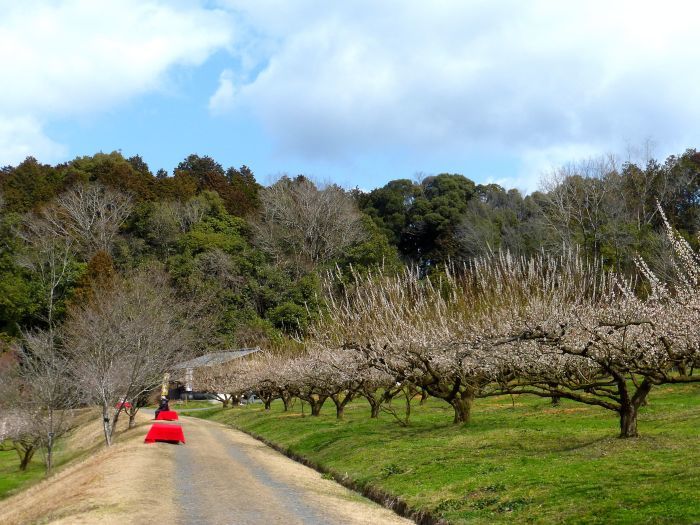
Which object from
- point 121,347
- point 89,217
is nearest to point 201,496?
point 121,347

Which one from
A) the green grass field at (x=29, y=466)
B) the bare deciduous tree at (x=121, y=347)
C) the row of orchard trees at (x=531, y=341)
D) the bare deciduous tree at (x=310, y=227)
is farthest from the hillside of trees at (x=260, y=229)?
the row of orchard trees at (x=531, y=341)

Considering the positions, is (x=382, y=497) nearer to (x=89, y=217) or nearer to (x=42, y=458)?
(x=42, y=458)

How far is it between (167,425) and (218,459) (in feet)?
27.0

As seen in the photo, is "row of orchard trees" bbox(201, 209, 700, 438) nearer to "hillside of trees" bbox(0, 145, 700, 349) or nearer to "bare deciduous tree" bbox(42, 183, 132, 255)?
"hillside of trees" bbox(0, 145, 700, 349)

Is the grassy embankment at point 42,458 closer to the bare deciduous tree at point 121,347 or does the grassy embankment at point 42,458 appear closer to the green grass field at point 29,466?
the green grass field at point 29,466

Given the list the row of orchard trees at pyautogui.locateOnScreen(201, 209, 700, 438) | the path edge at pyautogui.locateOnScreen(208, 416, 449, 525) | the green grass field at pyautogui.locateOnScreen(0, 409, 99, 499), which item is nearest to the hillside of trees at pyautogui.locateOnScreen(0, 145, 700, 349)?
the green grass field at pyautogui.locateOnScreen(0, 409, 99, 499)

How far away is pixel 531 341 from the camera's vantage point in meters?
24.2

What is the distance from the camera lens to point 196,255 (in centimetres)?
8788

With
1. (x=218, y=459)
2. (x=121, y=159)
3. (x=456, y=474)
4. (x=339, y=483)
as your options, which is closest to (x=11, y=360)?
(x=218, y=459)

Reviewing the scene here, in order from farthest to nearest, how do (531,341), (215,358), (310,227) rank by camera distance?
(310,227) → (215,358) → (531,341)

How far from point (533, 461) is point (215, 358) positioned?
59606 millimetres

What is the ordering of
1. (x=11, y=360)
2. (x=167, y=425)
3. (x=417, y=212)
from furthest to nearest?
(x=417, y=212), (x=11, y=360), (x=167, y=425)

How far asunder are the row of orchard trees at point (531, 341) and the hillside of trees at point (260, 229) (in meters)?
29.0

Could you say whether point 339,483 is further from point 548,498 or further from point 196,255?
point 196,255
